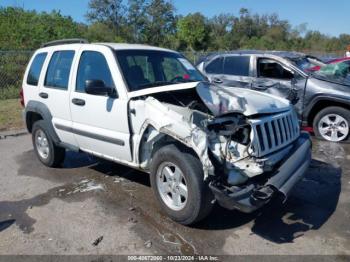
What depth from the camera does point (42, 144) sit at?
19.6 feet

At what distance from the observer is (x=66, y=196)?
4.83m

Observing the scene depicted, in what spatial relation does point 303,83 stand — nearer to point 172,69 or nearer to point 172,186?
point 172,69

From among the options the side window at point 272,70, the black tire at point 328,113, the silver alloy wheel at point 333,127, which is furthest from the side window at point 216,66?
the silver alloy wheel at point 333,127

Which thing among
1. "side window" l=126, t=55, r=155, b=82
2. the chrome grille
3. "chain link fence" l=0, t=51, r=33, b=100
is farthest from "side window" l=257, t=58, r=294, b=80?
"chain link fence" l=0, t=51, r=33, b=100

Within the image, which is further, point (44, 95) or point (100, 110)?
point (44, 95)

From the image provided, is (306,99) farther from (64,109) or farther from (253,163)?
(64,109)

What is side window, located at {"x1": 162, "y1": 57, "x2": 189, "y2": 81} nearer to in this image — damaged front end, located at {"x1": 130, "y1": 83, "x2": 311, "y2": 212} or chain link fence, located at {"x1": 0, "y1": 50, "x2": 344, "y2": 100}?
damaged front end, located at {"x1": 130, "y1": 83, "x2": 311, "y2": 212}

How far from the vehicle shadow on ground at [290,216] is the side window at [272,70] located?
3.16 m

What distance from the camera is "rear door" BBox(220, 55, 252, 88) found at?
7945mm

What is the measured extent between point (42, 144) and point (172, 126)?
3205 mm

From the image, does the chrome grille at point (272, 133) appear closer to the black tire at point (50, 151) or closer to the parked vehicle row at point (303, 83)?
A: the parked vehicle row at point (303, 83)

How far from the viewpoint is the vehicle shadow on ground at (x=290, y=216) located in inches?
150

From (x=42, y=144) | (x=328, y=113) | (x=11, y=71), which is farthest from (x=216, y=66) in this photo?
(x=11, y=71)

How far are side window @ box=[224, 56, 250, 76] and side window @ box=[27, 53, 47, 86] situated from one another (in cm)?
423
